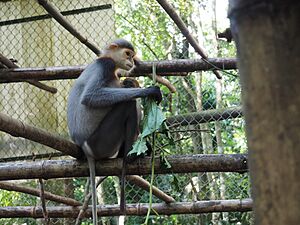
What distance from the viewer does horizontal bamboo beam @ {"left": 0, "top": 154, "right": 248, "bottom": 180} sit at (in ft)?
9.09

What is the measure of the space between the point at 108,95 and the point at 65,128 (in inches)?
76.3

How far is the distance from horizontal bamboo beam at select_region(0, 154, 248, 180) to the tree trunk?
7.81 ft

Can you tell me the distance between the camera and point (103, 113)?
3395 millimetres

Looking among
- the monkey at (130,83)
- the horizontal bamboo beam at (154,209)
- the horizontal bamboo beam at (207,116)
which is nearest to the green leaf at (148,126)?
the monkey at (130,83)

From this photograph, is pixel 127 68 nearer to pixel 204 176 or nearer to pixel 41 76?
pixel 41 76

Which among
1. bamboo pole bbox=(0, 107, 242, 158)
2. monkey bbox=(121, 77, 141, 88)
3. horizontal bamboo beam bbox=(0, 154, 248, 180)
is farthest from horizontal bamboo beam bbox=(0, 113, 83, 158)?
monkey bbox=(121, 77, 141, 88)

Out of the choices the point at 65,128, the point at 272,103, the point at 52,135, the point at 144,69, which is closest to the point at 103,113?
the point at 144,69

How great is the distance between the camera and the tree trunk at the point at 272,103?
372mm

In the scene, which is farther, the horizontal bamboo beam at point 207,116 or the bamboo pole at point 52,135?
the horizontal bamboo beam at point 207,116

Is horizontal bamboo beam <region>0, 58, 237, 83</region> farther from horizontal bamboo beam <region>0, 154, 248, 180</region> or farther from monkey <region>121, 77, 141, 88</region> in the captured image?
horizontal bamboo beam <region>0, 154, 248, 180</region>

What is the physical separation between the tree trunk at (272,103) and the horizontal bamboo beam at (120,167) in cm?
238

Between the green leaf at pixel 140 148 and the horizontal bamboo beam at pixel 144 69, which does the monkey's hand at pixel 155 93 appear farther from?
the horizontal bamboo beam at pixel 144 69

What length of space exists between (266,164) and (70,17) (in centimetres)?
492

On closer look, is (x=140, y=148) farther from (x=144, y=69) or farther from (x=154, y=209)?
(x=154, y=209)
